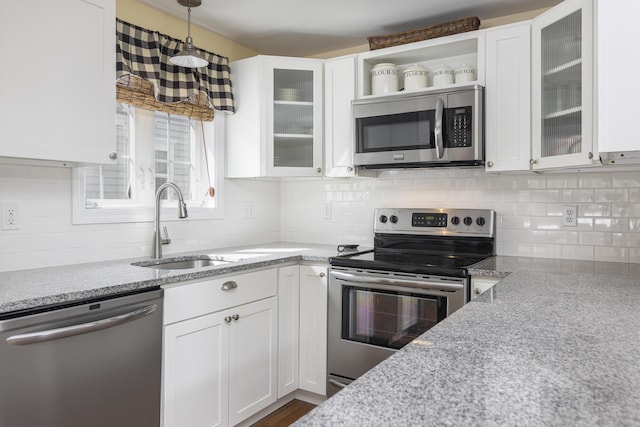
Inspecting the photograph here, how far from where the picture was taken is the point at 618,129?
1.58 meters

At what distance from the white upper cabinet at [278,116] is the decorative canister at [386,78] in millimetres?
393

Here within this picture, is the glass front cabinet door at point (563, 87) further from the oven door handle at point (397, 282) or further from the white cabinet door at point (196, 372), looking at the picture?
the white cabinet door at point (196, 372)

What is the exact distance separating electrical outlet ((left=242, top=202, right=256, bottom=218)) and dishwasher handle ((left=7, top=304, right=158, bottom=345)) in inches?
56.2

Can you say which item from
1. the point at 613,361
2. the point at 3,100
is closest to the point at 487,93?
the point at 613,361

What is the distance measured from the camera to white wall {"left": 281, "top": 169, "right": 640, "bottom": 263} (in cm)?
235

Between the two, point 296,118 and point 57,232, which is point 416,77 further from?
point 57,232

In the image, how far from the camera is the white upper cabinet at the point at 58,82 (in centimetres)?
167

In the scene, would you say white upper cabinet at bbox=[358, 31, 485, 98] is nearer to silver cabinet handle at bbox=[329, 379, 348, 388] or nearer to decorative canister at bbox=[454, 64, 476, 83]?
decorative canister at bbox=[454, 64, 476, 83]

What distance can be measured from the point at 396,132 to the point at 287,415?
5.76 feet

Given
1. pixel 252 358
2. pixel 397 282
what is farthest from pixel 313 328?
pixel 397 282

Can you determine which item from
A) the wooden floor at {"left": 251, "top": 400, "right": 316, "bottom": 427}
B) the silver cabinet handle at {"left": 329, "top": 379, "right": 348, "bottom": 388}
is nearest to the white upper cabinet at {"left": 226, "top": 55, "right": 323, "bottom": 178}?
the silver cabinet handle at {"left": 329, "top": 379, "right": 348, "bottom": 388}

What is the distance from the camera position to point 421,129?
2541 mm

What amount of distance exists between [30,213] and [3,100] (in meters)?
0.58

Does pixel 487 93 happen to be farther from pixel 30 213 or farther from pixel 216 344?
pixel 30 213
